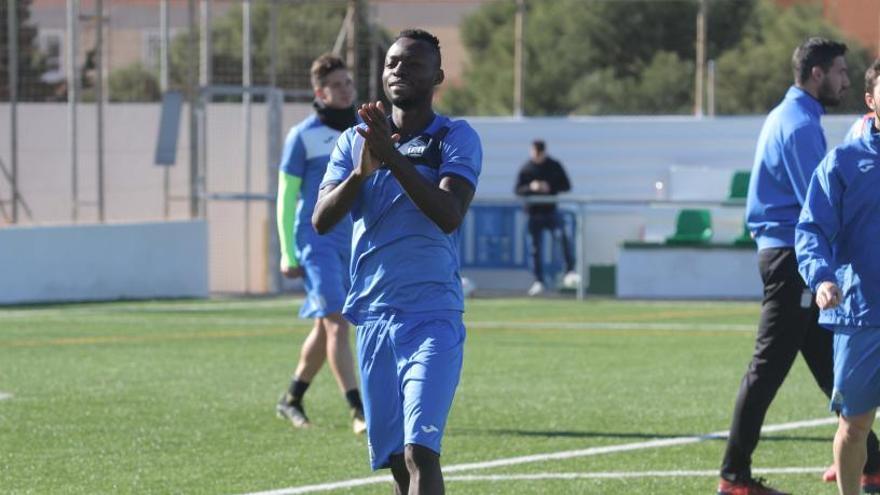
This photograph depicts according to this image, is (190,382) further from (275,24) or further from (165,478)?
(275,24)

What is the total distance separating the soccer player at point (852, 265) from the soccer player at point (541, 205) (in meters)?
17.3

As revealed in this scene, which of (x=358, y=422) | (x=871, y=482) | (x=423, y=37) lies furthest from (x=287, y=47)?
(x=423, y=37)

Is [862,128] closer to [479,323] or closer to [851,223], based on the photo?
[851,223]

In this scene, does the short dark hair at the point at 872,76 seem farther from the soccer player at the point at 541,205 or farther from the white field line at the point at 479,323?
the soccer player at the point at 541,205

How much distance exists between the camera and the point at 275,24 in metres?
24.9

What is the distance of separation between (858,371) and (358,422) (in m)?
4.11

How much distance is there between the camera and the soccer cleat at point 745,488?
8.56m

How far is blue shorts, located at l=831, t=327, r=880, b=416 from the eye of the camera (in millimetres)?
7281

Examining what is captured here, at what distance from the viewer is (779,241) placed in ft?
28.5

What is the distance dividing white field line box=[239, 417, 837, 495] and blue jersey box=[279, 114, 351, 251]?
188 cm

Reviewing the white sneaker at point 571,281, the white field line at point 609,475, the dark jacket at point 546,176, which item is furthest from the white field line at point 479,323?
the white field line at point 609,475

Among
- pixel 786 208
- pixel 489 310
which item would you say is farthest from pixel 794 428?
pixel 489 310

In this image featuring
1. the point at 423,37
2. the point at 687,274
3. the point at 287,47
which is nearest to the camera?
the point at 423,37

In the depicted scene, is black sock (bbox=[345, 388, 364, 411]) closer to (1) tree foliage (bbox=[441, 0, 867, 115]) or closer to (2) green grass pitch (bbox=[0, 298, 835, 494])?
(2) green grass pitch (bbox=[0, 298, 835, 494])
